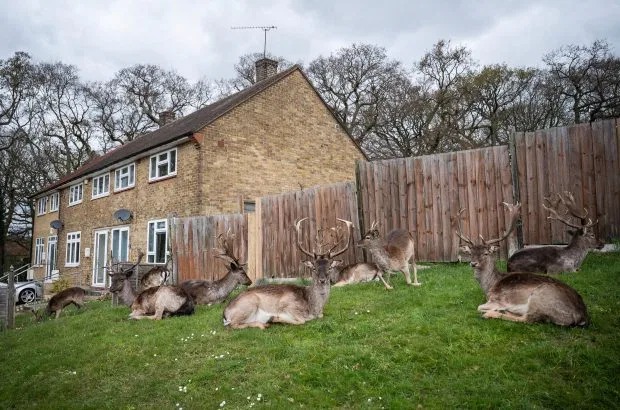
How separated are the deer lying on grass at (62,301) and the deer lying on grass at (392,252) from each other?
32.6 feet

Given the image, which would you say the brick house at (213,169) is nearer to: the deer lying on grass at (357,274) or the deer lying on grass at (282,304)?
the deer lying on grass at (357,274)

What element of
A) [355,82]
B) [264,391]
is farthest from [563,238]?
[355,82]

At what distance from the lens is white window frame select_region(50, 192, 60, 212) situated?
30.8 metres

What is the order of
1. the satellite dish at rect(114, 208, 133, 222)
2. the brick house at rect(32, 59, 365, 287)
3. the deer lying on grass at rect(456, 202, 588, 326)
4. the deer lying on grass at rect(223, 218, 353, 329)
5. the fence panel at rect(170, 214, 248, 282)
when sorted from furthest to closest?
the satellite dish at rect(114, 208, 133, 222) < the brick house at rect(32, 59, 365, 287) < the fence panel at rect(170, 214, 248, 282) < the deer lying on grass at rect(223, 218, 353, 329) < the deer lying on grass at rect(456, 202, 588, 326)

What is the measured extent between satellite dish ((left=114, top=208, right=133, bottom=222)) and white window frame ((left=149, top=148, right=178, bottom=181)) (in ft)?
7.38

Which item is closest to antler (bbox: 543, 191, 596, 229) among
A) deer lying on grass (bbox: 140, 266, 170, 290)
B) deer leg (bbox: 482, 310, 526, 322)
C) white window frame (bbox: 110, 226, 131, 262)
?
deer leg (bbox: 482, 310, 526, 322)

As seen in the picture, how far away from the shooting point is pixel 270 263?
1304 cm

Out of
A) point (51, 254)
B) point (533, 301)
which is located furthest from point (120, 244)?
point (533, 301)

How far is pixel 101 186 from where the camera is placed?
25.4 metres

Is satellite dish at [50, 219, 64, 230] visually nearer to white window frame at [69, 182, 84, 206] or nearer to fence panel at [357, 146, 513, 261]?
white window frame at [69, 182, 84, 206]

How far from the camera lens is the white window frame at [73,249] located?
2673 cm

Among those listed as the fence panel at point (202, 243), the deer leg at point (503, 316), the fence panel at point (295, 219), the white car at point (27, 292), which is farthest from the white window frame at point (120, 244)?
the deer leg at point (503, 316)

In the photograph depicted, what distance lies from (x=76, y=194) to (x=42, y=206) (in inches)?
308

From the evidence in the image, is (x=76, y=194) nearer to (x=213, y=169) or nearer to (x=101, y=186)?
(x=101, y=186)
